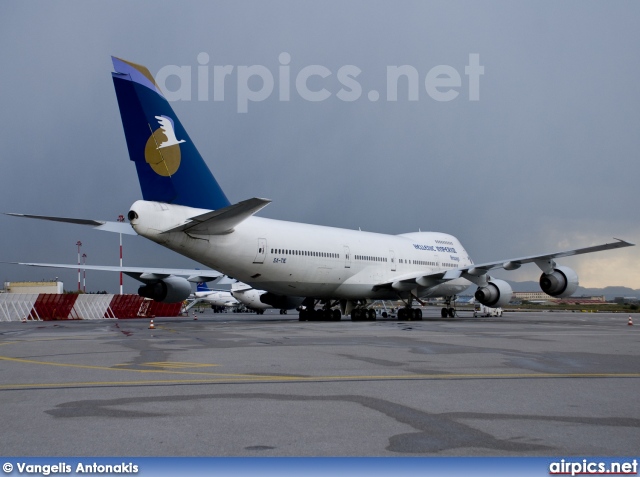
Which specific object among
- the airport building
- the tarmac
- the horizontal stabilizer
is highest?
the horizontal stabilizer

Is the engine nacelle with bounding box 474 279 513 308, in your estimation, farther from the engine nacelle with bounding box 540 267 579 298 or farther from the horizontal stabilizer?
the horizontal stabilizer

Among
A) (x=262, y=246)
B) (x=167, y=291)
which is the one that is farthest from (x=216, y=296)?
(x=262, y=246)

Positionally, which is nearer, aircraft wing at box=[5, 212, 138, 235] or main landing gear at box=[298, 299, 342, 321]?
aircraft wing at box=[5, 212, 138, 235]

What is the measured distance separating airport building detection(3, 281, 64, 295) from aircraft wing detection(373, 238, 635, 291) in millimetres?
71142

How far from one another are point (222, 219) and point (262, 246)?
3.88 metres

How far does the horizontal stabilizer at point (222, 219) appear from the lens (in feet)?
73.2

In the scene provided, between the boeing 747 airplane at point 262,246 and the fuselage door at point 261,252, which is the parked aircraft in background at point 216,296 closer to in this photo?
the boeing 747 airplane at point 262,246

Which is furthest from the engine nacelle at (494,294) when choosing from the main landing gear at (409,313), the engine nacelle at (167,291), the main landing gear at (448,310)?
the engine nacelle at (167,291)

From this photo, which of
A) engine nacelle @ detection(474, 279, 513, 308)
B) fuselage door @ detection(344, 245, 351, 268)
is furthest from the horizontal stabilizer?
engine nacelle @ detection(474, 279, 513, 308)

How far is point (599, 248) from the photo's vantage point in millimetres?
30281

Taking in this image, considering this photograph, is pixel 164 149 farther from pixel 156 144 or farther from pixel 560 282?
pixel 560 282

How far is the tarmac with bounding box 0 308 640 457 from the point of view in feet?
17.0

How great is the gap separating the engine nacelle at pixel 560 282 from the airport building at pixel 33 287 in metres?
78.0

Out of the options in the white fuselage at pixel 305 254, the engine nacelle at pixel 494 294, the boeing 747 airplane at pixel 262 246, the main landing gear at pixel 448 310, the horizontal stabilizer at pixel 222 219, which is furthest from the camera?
the main landing gear at pixel 448 310
